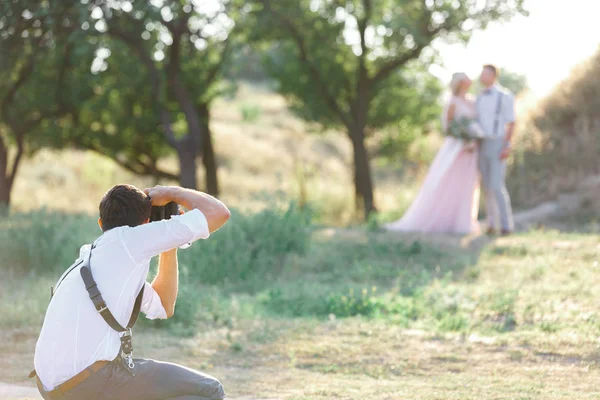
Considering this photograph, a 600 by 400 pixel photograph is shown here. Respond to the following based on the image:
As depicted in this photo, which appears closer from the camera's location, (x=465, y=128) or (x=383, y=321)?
(x=383, y=321)

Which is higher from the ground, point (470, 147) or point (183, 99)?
point (183, 99)

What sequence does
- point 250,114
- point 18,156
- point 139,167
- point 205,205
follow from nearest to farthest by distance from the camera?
point 205,205, point 18,156, point 139,167, point 250,114

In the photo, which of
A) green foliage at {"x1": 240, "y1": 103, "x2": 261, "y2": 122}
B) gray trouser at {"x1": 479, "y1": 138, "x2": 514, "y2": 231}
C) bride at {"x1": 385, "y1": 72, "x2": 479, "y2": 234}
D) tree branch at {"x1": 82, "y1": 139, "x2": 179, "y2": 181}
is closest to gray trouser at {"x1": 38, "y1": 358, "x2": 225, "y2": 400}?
gray trouser at {"x1": 479, "y1": 138, "x2": 514, "y2": 231}

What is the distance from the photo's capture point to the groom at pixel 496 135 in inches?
474

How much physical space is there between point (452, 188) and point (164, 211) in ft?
29.5

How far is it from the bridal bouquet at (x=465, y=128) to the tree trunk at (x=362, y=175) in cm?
552

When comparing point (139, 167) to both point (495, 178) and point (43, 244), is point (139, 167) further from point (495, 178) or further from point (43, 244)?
point (495, 178)

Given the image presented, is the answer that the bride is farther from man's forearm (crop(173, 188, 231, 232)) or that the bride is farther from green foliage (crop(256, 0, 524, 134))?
man's forearm (crop(173, 188, 231, 232))

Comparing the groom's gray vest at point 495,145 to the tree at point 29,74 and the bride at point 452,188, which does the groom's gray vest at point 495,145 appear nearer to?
the bride at point 452,188

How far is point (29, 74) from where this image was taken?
1759 cm

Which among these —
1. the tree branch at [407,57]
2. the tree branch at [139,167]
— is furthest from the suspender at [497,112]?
the tree branch at [139,167]

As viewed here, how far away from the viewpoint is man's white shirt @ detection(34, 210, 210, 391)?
3.88 meters

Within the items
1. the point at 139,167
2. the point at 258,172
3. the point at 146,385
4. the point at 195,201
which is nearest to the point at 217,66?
the point at 139,167

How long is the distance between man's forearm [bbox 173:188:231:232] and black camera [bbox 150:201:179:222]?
0.07 m
